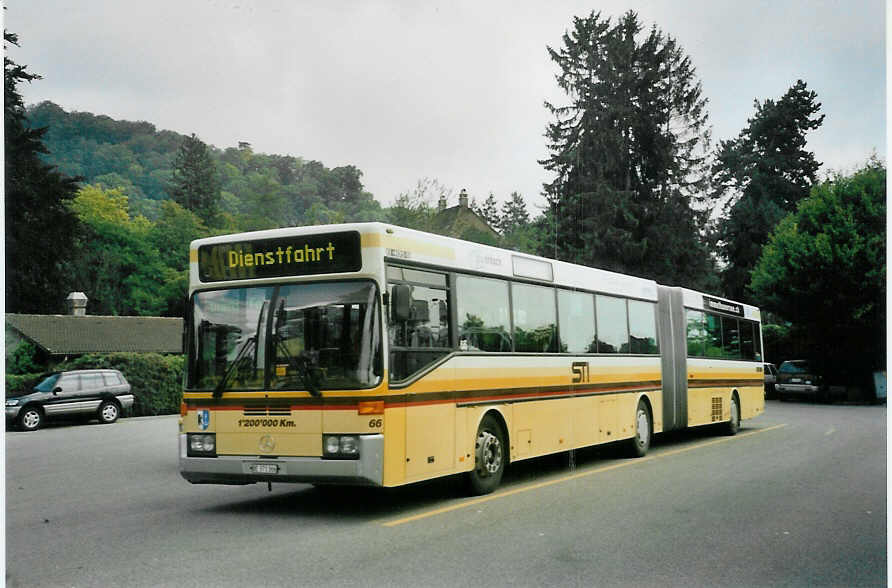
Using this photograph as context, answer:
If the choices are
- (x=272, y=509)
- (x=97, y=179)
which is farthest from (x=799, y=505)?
(x=97, y=179)

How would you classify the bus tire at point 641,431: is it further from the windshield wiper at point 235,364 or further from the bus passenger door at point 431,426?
the windshield wiper at point 235,364

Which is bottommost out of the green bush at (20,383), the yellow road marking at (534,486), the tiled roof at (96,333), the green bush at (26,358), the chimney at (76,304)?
the yellow road marking at (534,486)

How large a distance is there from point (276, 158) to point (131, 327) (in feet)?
46.5

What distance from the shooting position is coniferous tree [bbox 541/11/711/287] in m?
30.9

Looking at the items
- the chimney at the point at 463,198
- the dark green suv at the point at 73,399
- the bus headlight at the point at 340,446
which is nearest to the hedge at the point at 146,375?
the dark green suv at the point at 73,399

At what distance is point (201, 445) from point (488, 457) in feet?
10.9

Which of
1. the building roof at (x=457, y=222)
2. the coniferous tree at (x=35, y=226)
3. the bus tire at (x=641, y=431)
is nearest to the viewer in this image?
the bus tire at (x=641, y=431)

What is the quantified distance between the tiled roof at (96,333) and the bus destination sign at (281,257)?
3248cm

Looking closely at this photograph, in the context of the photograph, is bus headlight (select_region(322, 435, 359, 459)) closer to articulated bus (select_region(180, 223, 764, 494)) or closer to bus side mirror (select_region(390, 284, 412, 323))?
articulated bus (select_region(180, 223, 764, 494))

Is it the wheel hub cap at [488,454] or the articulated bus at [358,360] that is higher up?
the articulated bus at [358,360]

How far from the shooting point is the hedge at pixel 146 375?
109 ft

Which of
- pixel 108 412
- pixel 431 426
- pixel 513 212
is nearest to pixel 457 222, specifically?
pixel 513 212

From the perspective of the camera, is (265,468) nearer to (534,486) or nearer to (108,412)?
(534,486)

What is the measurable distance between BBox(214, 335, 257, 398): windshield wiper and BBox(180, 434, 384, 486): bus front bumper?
2.17 ft
